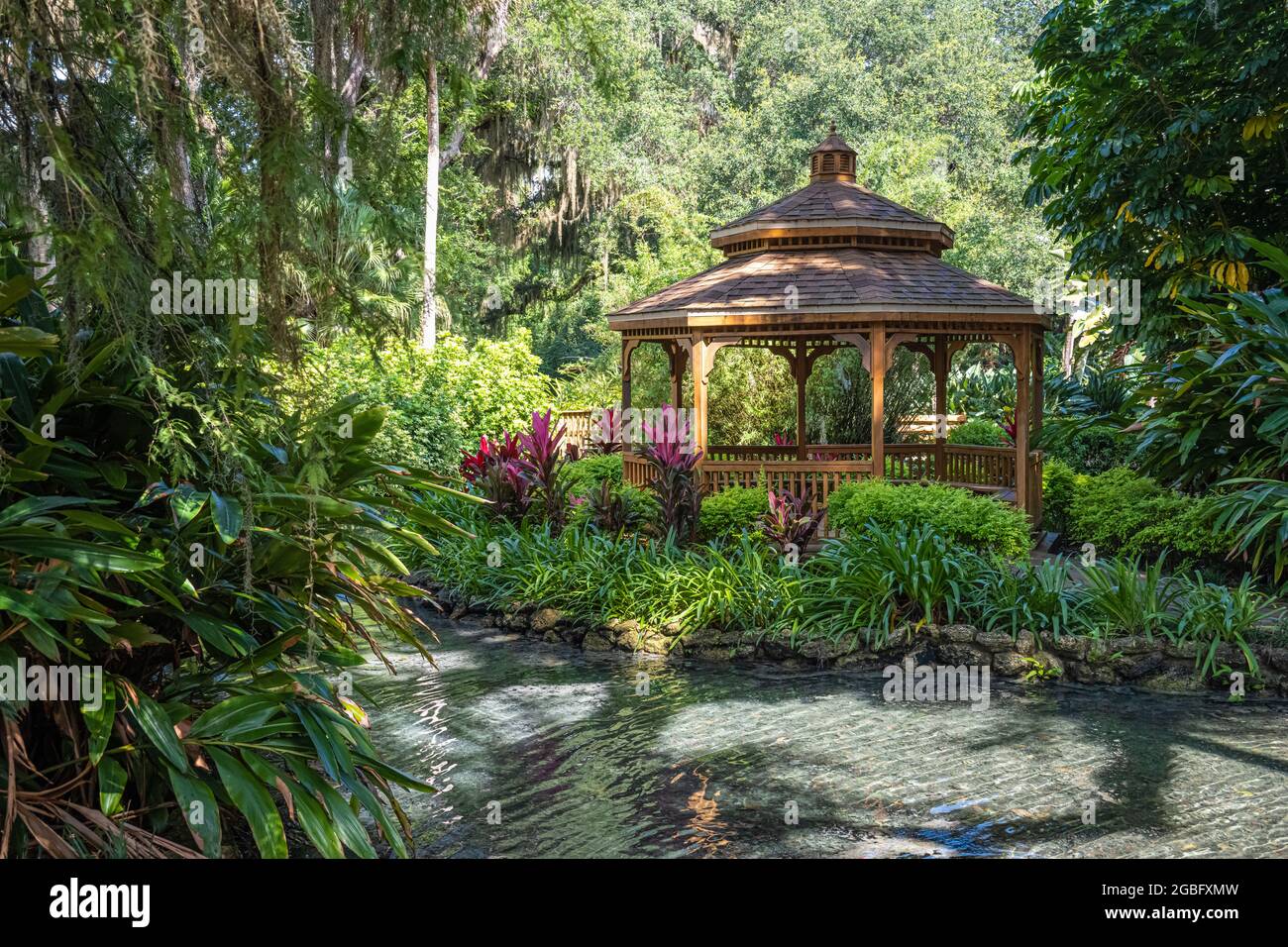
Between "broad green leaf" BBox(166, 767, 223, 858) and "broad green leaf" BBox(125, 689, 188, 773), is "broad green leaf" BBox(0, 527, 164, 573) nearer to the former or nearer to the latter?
"broad green leaf" BBox(125, 689, 188, 773)

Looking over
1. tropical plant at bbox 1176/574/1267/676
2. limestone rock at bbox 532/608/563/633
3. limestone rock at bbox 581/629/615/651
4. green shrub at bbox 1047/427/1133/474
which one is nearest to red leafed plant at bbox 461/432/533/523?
limestone rock at bbox 532/608/563/633

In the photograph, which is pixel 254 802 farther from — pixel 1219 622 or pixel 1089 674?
pixel 1219 622

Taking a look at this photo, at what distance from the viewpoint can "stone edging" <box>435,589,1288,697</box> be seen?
9414 millimetres

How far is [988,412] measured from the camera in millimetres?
21531

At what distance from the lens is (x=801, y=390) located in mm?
16719

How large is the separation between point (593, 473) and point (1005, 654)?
7739mm

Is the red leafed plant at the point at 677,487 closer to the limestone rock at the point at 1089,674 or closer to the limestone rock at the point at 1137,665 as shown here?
the limestone rock at the point at 1089,674

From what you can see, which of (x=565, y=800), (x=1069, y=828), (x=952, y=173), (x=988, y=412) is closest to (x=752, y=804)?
(x=565, y=800)

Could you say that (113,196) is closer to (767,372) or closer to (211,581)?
(211,581)

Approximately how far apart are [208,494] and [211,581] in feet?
1.88

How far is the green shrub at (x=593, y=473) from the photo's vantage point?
15.9m

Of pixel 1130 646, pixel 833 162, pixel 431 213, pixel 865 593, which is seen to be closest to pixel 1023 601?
pixel 1130 646

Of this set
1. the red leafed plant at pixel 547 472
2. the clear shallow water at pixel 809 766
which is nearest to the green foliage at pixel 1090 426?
the red leafed plant at pixel 547 472
